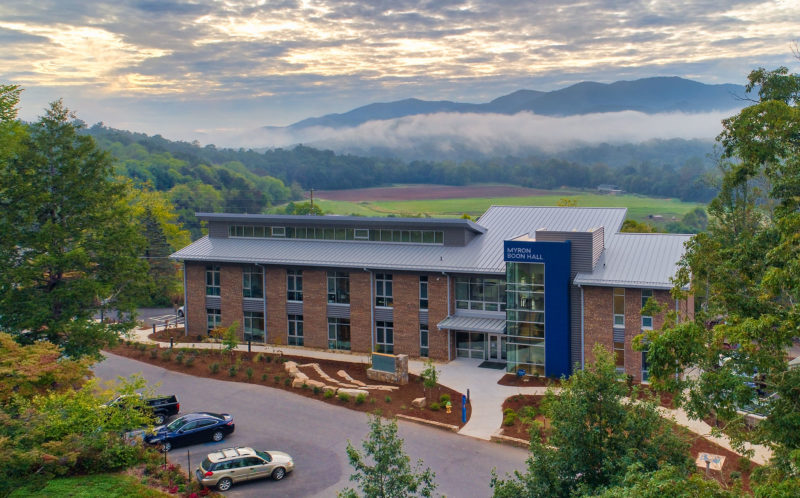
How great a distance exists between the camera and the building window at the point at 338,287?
40.5 metres

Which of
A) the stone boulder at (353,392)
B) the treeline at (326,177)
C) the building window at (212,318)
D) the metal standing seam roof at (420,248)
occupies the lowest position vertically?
the stone boulder at (353,392)

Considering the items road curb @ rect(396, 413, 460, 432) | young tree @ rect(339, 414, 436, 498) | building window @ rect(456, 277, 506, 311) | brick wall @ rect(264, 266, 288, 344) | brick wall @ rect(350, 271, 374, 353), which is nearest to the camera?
young tree @ rect(339, 414, 436, 498)

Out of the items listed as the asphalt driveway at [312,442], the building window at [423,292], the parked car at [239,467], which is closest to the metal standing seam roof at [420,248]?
the building window at [423,292]

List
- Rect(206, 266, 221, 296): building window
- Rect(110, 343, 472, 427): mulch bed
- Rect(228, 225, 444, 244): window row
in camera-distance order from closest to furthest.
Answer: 1. Rect(110, 343, 472, 427): mulch bed
2. Rect(228, 225, 444, 244): window row
3. Rect(206, 266, 221, 296): building window

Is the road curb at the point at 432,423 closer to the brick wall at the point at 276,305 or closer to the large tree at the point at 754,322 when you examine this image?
the large tree at the point at 754,322

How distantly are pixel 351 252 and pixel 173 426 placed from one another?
17581 mm

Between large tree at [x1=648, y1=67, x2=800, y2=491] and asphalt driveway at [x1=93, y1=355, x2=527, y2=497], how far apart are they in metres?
9.08

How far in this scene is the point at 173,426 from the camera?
26359 mm

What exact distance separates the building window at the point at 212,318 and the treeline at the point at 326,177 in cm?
7072

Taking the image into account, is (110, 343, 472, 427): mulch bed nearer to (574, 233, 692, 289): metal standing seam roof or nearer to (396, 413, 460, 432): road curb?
(396, 413, 460, 432): road curb

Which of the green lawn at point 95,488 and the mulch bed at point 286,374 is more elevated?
the green lawn at point 95,488

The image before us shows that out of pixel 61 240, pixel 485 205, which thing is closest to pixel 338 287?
pixel 61 240

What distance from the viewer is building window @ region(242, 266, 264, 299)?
42625 millimetres

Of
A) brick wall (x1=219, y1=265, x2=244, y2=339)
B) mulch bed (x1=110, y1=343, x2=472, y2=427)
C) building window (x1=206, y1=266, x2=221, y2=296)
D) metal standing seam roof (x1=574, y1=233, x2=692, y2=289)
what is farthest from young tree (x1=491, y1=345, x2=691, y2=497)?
building window (x1=206, y1=266, x2=221, y2=296)
